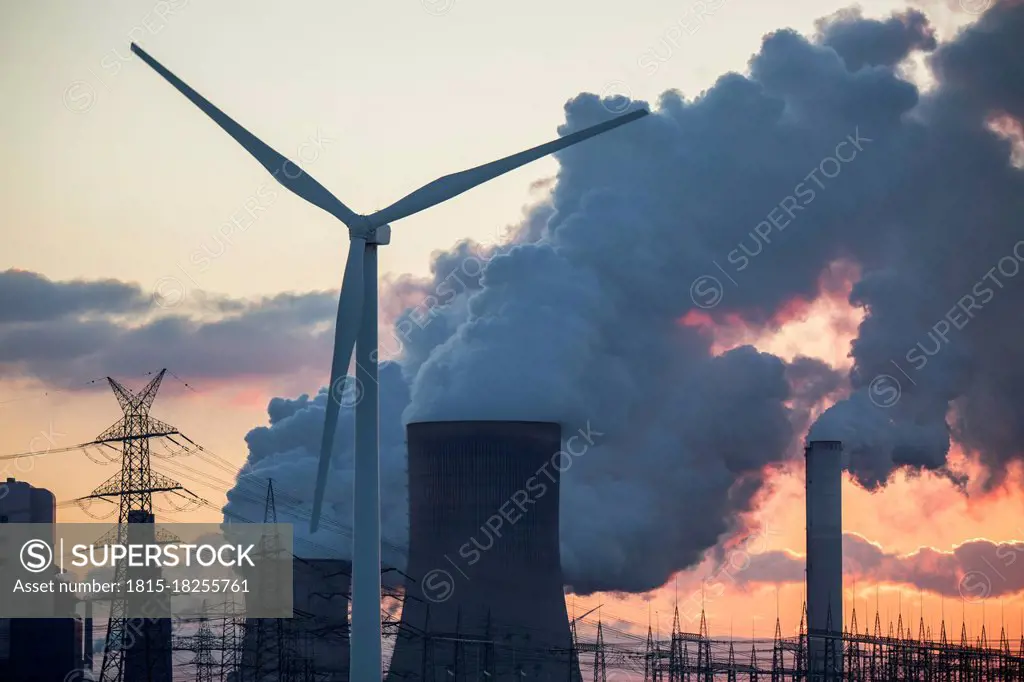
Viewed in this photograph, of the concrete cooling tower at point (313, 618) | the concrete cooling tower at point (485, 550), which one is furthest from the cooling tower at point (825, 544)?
the concrete cooling tower at point (313, 618)

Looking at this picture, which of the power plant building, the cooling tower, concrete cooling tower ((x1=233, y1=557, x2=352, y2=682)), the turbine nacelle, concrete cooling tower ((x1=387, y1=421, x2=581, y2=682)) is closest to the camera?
the turbine nacelle

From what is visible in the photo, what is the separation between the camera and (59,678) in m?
75.1

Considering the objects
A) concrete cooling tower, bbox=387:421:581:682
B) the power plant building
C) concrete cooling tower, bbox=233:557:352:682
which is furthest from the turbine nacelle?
the power plant building

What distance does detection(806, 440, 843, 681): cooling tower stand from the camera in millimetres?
69562

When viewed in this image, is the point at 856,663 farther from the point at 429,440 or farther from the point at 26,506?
the point at 26,506

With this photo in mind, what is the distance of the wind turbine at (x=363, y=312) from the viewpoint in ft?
101

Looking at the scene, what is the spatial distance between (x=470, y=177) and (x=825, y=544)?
41719 millimetres

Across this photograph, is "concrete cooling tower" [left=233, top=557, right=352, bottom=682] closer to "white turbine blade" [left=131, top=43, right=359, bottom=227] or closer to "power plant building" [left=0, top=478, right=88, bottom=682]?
"power plant building" [left=0, top=478, right=88, bottom=682]

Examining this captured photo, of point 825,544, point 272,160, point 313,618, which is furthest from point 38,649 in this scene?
point 272,160

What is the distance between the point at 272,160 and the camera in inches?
1272

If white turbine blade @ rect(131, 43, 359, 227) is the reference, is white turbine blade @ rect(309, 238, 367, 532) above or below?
below

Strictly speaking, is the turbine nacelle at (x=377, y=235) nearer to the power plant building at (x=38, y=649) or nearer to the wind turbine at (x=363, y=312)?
the wind turbine at (x=363, y=312)

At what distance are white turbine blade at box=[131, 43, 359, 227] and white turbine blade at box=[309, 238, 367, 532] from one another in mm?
678

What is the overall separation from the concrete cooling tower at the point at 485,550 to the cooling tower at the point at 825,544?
1312 cm
